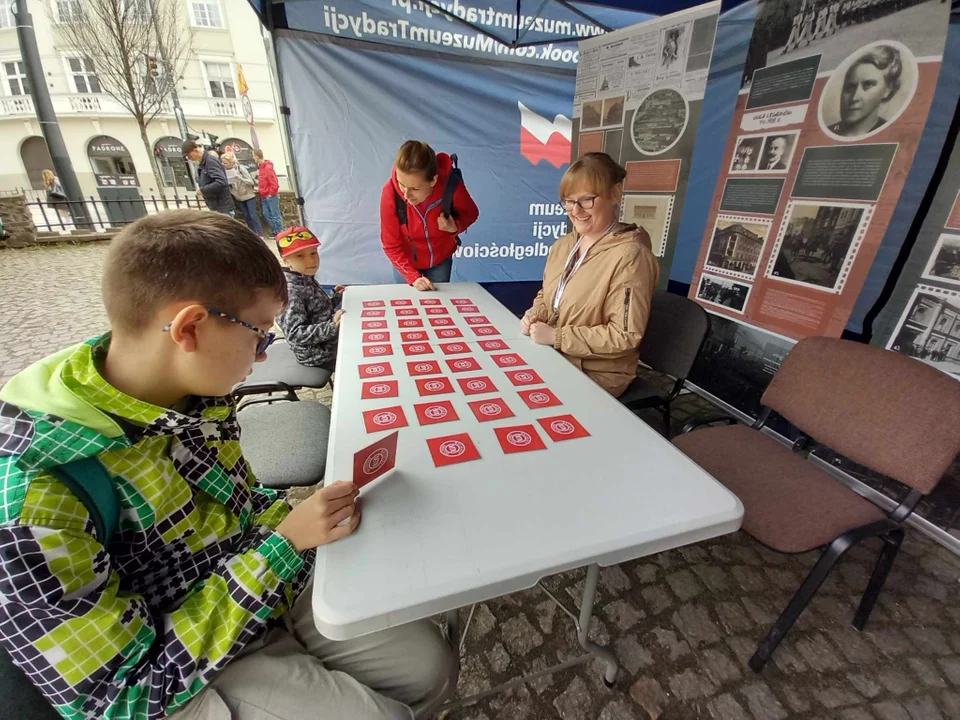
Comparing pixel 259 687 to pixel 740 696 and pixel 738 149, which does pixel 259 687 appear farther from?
pixel 738 149

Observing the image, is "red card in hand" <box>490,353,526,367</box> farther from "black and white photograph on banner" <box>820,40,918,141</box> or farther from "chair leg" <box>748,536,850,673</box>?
"black and white photograph on banner" <box>820,40,918,141</box>

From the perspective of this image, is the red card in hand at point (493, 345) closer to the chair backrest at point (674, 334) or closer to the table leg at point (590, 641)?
the chair backrest at point (674, 334)

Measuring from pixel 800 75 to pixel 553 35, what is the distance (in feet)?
7.13

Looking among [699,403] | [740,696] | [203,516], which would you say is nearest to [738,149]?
[699,403]

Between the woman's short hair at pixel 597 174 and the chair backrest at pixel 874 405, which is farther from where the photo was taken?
the woman's short hair at pixel 597 174

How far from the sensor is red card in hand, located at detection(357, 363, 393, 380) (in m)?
1.50

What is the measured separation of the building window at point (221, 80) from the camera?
611 inches

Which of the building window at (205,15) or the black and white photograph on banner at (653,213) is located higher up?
the building window at (205,15)

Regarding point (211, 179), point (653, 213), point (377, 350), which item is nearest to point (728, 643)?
point (377, 350)

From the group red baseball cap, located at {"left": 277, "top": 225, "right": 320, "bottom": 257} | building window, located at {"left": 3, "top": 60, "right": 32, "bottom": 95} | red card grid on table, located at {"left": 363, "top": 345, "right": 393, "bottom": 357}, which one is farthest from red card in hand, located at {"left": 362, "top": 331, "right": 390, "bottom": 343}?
building window, located at {"left": 3, "top": 60, "right": 32, "bottom": 95}

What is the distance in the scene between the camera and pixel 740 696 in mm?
1355

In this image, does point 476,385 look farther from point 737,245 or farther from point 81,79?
point 81,79

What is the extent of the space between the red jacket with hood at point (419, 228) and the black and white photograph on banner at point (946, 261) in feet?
8.04

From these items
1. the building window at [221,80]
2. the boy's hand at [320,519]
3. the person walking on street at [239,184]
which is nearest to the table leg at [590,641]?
the boy's hand at [320,519]
